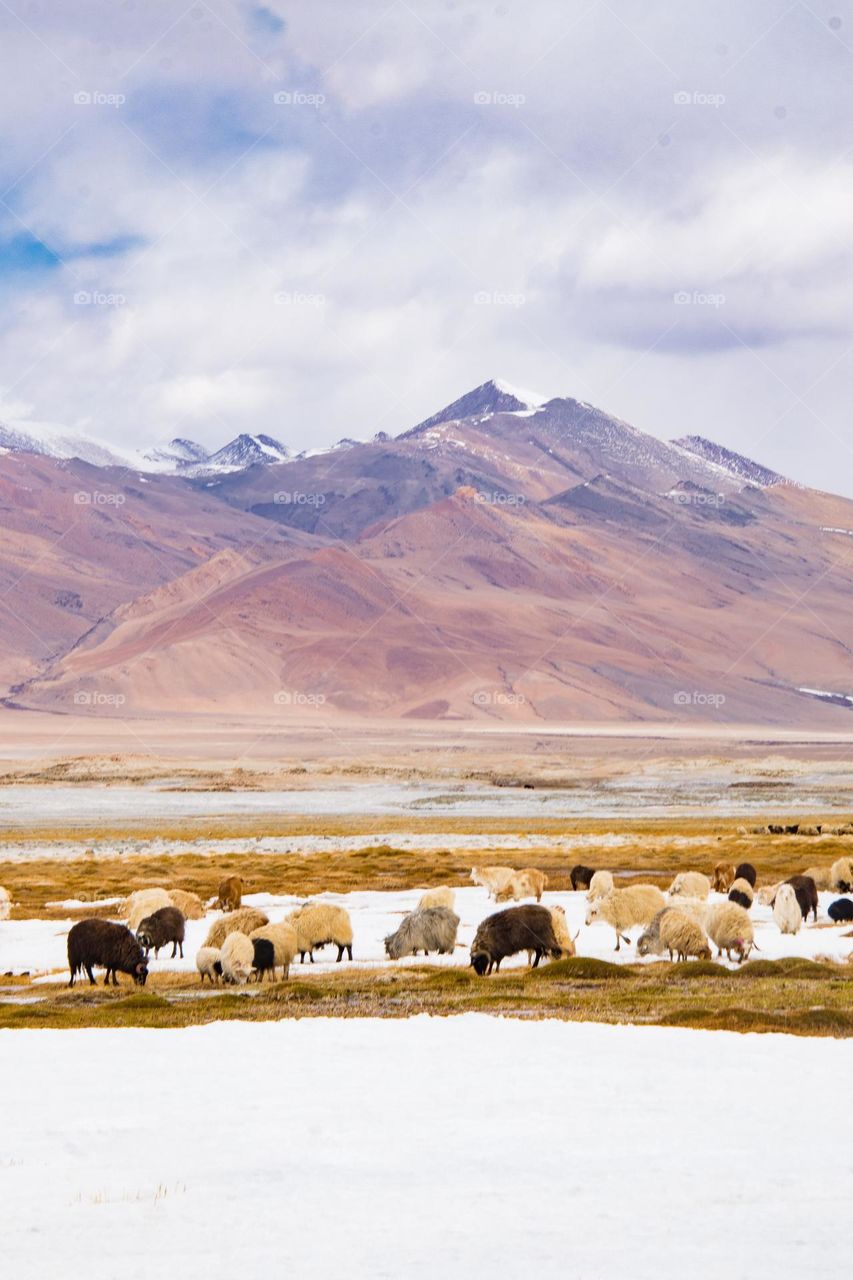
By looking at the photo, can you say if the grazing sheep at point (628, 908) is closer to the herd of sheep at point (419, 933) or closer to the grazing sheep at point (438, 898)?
the herd of sheep at point (419, 933)

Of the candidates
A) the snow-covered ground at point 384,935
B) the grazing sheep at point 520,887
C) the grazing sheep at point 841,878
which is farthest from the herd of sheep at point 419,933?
the grazing sheep at point 841,878

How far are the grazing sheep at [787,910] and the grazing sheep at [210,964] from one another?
33.9ft

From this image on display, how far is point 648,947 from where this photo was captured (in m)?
22.2

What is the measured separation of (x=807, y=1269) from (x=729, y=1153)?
2245 millimetres

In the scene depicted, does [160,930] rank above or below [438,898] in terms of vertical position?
below

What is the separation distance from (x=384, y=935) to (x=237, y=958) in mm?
5644

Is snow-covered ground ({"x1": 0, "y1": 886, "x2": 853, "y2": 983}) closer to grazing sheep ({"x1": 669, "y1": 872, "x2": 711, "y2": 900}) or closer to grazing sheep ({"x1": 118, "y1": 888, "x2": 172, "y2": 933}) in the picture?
grazing sheep ({"x1": 118, "y1": 888, "x2": 172, "y2": 933})

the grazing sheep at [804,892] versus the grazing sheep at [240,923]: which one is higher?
the grazing sheep at [240,923]

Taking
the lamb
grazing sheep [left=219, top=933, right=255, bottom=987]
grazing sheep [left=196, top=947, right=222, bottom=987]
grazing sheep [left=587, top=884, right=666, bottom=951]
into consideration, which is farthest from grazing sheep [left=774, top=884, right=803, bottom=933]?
grazing sheep [left=196, top=947, right=222, bottom=987]

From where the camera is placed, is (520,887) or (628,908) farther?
(520,887)

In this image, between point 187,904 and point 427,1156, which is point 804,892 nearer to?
point 187,904

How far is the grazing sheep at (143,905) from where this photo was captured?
25.0 m

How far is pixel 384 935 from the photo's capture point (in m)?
25.8

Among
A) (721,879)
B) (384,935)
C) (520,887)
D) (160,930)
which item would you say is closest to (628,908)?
(384,935)
